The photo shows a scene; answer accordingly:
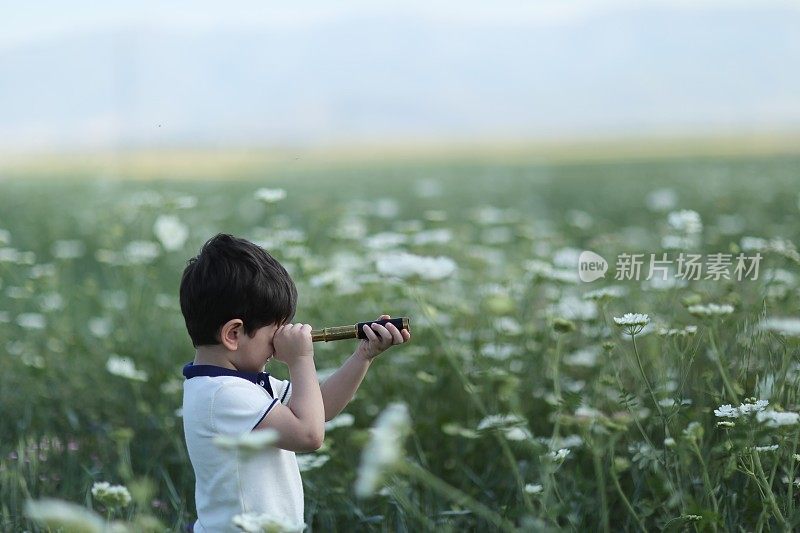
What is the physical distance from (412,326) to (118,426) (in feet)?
3.65

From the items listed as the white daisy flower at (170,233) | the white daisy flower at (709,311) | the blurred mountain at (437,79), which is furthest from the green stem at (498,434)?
the blurred mountain at (437,79)

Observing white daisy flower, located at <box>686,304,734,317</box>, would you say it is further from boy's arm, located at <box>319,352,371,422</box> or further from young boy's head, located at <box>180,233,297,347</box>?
young boy's head, located at <box>180,233,297,347</box>

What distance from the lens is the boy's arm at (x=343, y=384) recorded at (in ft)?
6.48

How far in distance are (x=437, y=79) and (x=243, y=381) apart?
414 feet

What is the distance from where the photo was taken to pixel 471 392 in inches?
90.3

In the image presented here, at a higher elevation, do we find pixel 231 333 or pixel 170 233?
pixel 231 333

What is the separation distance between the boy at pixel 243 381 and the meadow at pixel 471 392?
142 mm

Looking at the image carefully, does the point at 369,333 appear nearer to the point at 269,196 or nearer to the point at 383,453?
the point at 383,453

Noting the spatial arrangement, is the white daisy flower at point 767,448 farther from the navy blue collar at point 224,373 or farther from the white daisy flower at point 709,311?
the navy blue collar at point 224,373

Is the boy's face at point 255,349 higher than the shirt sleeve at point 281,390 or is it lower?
higher

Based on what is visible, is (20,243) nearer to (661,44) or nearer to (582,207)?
(582,207)

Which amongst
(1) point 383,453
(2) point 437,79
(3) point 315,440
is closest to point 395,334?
(3) point 315,440

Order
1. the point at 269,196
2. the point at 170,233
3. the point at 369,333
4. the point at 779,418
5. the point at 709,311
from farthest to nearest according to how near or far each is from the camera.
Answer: the point at 170,233 → the point at 269,196 → the point at 709,311 → the point at 369,333 → the point at 779,418

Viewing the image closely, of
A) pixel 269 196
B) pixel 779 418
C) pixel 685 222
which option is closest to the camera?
pixel 779 418
